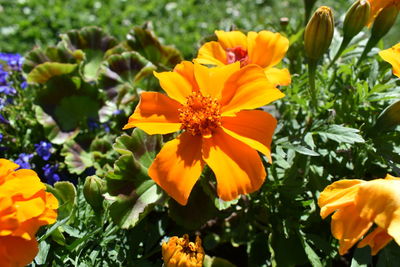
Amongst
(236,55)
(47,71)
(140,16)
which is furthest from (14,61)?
(140,16)

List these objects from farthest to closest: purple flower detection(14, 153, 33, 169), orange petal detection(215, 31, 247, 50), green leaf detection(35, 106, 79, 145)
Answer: green leaf detection(35, 106, 79, 145) < purple flower detection(14, 153, 33, 169) < orange petal detection(215, 31, 247, 50)

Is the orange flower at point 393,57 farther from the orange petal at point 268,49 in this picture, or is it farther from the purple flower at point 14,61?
the purple flower at point 14,61

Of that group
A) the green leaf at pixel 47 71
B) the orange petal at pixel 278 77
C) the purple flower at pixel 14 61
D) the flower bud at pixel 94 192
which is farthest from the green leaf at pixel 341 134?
the purple flower at pixel 14 61

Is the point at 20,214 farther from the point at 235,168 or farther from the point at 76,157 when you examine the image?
the point at 76,157

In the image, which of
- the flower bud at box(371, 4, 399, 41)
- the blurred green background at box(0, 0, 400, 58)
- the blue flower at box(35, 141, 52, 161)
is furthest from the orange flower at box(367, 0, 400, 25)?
the blurred green background at box(0, 0, 400, 58)

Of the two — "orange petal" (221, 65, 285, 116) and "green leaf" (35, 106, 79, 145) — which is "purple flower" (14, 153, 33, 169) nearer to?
"green leaf" (35, 106, 79, 145)
